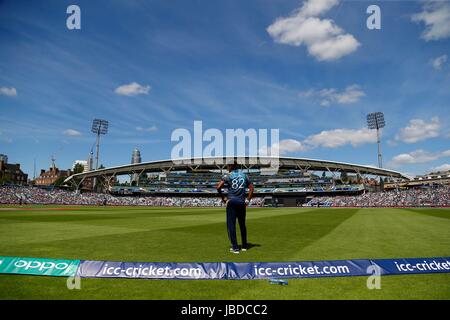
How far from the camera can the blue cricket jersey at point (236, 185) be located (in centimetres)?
707

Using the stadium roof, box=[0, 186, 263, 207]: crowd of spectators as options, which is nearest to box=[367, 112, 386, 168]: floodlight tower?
the stadium roof

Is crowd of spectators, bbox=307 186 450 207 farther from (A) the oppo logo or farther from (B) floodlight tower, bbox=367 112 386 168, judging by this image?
Result: (A) the oppo logo

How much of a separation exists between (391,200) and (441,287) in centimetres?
6893

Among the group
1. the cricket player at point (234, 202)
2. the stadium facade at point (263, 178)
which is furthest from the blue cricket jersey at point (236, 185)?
the stadium facade at point (263, 178)

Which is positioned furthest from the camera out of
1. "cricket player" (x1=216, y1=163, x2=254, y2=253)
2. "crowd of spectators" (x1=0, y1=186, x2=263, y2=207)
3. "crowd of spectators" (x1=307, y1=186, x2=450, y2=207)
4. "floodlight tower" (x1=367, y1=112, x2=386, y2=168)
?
"floodlight tower" (x1=367, y1=112, x2=386, y2=168)

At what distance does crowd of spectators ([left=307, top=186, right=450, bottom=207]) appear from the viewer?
55.6 m

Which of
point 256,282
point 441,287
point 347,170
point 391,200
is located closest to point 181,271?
point 256,282

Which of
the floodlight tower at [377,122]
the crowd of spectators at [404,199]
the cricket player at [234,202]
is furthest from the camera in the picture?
the floodlight tower at [377,122]

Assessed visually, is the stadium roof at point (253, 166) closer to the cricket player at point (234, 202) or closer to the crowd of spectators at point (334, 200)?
the crowd of spectators at point (334, 200)

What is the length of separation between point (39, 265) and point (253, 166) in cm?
9480

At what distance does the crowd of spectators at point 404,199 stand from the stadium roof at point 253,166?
18.1 m

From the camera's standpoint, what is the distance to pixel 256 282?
4.57 meters

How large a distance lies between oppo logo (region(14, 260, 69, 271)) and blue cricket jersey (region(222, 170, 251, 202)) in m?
3.84
